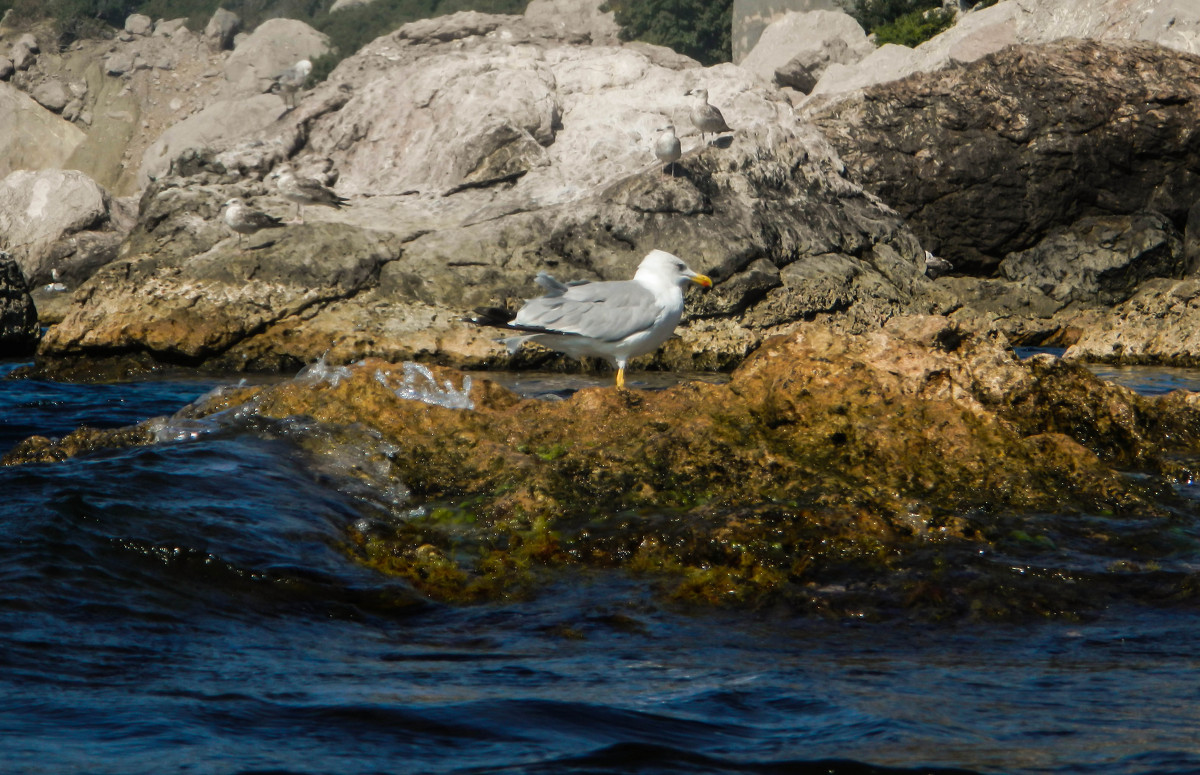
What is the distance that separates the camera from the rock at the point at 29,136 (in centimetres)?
4225

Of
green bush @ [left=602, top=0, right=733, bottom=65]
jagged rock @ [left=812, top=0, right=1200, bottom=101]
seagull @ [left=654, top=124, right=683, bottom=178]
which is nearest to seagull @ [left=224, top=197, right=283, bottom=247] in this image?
seagull @ [left=654, top=124, right=683, bottom=178]

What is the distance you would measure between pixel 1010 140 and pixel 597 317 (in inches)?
474

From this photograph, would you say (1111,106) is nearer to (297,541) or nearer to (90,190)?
(297,541)

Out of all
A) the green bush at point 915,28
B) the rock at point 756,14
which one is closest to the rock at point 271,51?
the rock at point 756,14

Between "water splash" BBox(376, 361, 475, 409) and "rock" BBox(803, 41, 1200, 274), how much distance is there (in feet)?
42.4

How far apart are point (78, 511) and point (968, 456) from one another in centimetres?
313

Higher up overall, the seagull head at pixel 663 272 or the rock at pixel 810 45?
the rock at pixel 810 45

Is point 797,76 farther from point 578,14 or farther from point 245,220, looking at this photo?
point 578,14

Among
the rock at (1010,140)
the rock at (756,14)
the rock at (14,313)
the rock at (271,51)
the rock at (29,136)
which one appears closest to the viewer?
the rock at (14,313)

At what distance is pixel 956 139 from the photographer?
17500 mm

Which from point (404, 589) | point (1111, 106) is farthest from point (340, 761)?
point (1111, 106)

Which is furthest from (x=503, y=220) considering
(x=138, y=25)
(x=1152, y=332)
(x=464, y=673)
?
(x=138, y=25)

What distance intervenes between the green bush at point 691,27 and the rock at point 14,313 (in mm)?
31210

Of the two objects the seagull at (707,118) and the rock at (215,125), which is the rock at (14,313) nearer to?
the seagull at (707,118)
